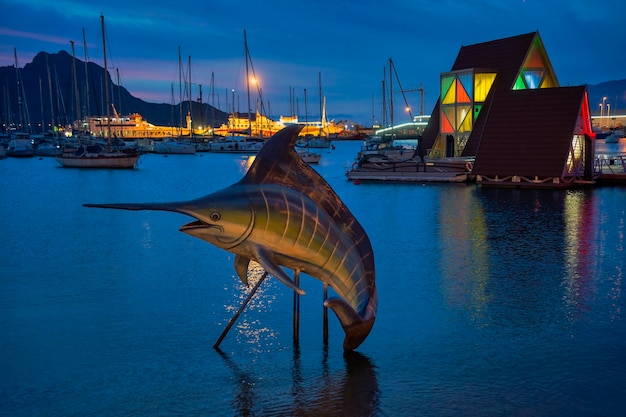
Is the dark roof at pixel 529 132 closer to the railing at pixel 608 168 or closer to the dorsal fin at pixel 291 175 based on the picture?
the railing at pixel 608 168

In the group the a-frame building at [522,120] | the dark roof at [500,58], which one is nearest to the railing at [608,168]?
the a-frame building at [522,120]

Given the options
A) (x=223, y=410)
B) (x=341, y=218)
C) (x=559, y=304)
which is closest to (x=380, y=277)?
(x=559, y=304)

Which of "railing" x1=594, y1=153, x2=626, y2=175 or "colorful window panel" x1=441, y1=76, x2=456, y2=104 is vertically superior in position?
"colorful window panel" x1=441, y1=76, x2=456, y2=104

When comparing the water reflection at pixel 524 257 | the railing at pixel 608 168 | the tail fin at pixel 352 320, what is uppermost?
the railing at pixel 608 168

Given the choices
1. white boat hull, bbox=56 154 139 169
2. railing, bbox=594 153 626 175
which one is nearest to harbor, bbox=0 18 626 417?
railing, bbox=594 153 626 175

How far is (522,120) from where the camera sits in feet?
133

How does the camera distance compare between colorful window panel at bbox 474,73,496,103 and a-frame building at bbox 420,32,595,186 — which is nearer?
a-frame building at bbox 420,32,595,186

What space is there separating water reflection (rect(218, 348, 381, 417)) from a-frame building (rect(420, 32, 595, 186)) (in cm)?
3180

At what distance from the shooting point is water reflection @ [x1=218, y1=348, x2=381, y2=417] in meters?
9.27

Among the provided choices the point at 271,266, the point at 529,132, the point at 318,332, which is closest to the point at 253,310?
the point at 318,332

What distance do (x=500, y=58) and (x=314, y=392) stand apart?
1786 inches

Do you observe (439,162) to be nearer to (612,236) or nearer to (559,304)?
(612,236)

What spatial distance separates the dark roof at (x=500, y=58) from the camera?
47938 mm

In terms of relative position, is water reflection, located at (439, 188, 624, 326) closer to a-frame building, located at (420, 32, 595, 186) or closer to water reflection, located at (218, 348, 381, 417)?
water reflection, located at (218, 348, 381, 417)
